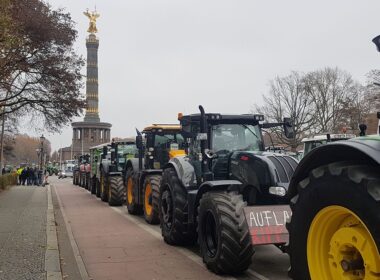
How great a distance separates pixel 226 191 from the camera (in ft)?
23.3

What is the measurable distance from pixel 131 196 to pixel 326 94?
39128mm

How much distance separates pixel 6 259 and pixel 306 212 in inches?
226

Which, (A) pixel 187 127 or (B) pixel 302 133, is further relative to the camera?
(B) pixel 302 133

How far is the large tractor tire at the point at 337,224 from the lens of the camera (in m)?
3.19

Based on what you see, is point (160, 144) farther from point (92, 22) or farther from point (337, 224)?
point (92, 22)

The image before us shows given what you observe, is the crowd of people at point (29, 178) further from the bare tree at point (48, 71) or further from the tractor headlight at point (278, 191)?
the tractor headlight at point (278, 191)

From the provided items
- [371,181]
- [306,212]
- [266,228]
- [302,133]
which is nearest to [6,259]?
[266,228]

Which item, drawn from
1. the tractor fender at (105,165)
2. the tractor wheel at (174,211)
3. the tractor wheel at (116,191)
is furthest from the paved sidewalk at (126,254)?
the tractor fender at (105,165)

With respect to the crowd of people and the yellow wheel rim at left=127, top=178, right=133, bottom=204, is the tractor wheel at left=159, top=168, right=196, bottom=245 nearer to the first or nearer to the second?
the yellow wheel rim at left=127, top=178, right=133, bottom=204

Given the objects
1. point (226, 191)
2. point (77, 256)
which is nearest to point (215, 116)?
point (226, 191)

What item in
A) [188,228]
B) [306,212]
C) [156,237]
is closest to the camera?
[306,212]

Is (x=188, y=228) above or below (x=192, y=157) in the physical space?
below

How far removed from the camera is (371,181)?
3170mm

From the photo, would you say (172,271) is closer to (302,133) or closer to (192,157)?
(192,157)
